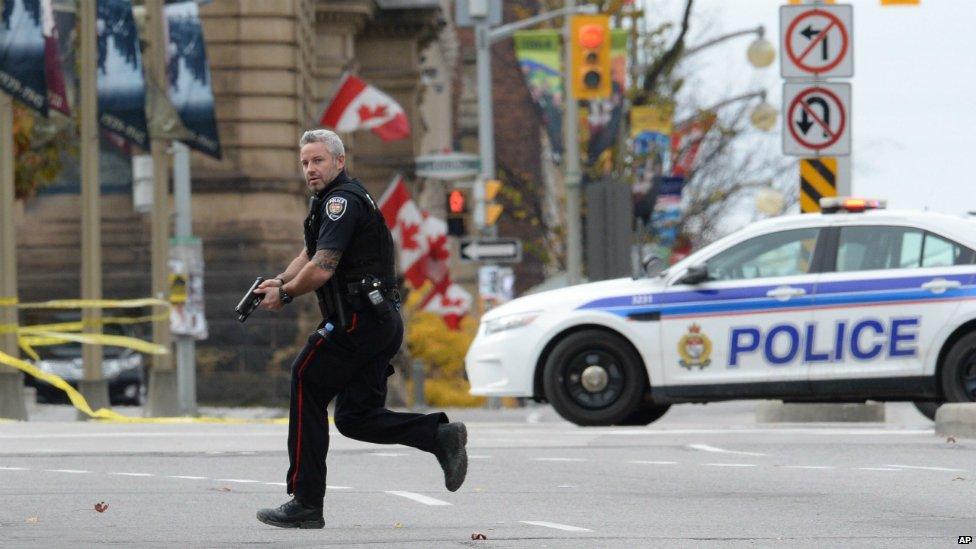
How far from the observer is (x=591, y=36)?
102ft

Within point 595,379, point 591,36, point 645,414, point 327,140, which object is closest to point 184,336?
point 591,36

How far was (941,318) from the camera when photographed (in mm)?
15961

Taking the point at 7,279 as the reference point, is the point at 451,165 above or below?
above

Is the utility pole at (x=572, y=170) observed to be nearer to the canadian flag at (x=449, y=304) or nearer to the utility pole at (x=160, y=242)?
the canadian flag at (x=449, y=304)

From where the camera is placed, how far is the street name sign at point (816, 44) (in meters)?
19.7

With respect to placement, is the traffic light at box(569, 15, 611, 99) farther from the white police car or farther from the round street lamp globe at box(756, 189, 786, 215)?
the round street lamp globe at box(756, 189, 786, 215)

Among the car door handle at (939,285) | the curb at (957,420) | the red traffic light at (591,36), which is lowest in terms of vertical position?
the curb at (957,420)

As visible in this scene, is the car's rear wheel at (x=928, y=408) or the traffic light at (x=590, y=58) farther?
the traffic light at (x=590, y=58)

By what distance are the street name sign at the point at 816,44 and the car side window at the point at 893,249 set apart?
3.64 metres

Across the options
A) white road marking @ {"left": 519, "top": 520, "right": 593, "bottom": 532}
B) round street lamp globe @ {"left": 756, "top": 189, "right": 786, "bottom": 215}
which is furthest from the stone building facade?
white road marking @ {"left": 519, "top": 520, "right": 593, "bottom": 532}

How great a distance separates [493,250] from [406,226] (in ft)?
19.1

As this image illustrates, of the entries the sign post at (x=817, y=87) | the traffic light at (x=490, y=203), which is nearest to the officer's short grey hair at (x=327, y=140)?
the sign post at (x=817, y=87)

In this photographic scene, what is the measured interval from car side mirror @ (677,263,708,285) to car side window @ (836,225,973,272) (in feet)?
3.06

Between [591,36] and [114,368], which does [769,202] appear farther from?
[114,368]
